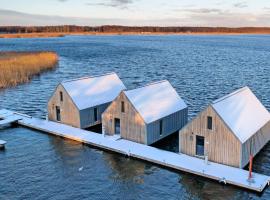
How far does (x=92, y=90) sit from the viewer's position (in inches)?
1574

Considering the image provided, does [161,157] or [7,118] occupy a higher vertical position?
[7,118]

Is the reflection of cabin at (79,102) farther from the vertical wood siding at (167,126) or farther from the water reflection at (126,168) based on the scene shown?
the vertical wood siding at (167,126)

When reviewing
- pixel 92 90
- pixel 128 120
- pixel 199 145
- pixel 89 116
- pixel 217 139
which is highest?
pixel 92 90

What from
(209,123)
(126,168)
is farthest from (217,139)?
(126,168)

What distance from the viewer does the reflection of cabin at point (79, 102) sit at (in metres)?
37.2

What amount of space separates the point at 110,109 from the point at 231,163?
13313mm

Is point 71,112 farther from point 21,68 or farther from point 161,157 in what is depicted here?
point 21,68

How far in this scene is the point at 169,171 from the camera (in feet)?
88.5

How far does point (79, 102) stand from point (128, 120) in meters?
7.90

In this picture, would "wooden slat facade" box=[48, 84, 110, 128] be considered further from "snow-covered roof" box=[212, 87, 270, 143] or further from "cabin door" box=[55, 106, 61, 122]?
"snow-covered roof" box=[212, 87, 270, 143]

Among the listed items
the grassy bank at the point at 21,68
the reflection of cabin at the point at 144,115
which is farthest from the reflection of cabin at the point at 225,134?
the grassy bank at the point at 21,68

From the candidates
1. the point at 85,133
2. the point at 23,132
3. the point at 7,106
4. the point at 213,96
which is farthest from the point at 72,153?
the point at 213,96

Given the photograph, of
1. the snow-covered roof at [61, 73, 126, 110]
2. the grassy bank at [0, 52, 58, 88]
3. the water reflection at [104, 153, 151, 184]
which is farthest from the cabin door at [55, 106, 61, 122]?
the grassy bank at [0, 52, 58, 88]

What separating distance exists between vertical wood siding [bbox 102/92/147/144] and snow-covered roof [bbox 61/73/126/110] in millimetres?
5006
